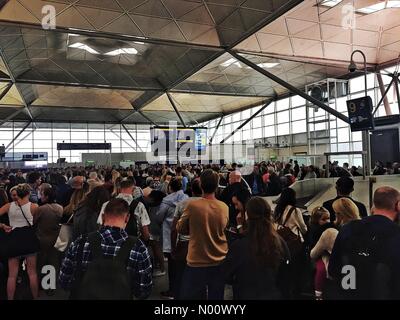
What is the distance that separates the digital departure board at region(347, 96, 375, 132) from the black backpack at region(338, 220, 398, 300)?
8902 mm

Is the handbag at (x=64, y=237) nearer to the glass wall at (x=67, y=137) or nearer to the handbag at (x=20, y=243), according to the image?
the handbag at (x=20, y=243)

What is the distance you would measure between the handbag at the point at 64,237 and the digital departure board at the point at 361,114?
905cm

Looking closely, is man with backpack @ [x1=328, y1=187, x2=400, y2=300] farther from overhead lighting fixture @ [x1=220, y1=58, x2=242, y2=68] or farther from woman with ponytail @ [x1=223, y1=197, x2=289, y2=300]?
overhead lighting fixture @ [x1=220, y1=58, x2=242, y2=68]

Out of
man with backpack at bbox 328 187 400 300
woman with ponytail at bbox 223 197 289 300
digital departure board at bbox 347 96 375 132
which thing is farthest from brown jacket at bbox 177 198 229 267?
digital departure board at bbox 347 96 375 132

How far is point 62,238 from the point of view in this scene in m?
5.00

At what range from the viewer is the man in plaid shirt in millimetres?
2516

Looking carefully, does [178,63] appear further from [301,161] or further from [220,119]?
[220,119]

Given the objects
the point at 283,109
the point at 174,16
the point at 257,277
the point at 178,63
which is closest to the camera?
the point at 257,277

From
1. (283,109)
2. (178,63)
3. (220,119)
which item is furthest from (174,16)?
(220,119)

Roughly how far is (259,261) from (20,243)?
3236 millimetres

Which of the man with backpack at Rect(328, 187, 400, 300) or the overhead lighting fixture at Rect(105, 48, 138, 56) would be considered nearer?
the man with backpack at Rect(328, 187, 400, 300)

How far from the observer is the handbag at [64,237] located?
496cm

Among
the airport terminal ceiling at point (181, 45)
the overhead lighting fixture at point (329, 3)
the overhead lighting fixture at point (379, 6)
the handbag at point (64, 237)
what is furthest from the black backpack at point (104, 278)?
the overhead lighting fixture at point (379, 6)
